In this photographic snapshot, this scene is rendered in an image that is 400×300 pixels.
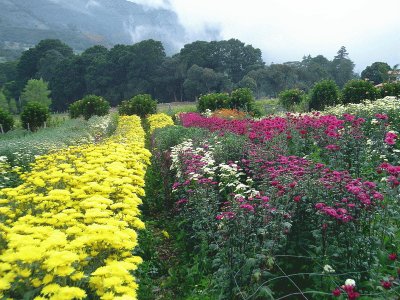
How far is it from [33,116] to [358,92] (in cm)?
1779

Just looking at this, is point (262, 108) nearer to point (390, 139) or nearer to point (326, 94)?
point (326, 94)

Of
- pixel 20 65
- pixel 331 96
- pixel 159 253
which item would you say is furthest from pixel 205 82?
pixel 159 253

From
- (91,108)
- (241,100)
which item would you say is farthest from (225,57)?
(241,100)

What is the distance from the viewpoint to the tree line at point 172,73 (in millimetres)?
49281

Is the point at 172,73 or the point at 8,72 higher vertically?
the point at 8,72

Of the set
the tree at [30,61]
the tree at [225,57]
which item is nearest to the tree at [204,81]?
the tree at [225,57]

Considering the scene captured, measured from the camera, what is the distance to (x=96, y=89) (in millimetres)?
53500

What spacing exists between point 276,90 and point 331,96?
114 ft

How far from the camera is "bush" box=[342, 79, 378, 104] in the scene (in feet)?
56.5

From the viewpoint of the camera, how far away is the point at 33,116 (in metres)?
21.3

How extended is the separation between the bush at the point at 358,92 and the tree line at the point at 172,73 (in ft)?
96.8

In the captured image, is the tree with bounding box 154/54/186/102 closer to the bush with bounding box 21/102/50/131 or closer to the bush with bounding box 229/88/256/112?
the bush with bounding box 229/88/256/112

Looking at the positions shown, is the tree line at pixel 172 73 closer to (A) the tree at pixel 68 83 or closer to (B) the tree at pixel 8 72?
(A) the tree at pixel 68 83

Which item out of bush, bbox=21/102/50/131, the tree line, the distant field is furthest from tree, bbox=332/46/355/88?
bush, bbox=21/102/50/131
